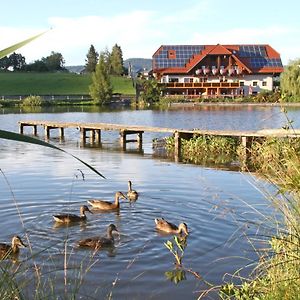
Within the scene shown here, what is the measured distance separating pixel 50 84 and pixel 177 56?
864 inches

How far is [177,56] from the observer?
89.6 meters

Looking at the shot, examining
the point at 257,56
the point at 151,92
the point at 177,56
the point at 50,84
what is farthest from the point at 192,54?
the point at 50,84

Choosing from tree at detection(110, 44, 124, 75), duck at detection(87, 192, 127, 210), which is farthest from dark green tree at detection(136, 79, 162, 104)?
duck at detection(87, 192, 127, 210)

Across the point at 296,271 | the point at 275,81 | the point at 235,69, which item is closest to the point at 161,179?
the point at 296,271

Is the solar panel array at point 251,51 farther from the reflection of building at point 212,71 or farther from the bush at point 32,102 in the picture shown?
the bush at point 32,102

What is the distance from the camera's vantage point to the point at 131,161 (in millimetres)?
20281

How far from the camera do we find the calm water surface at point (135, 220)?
7.39 metres

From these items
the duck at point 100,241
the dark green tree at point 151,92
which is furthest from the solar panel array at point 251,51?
the duck at point 100,241

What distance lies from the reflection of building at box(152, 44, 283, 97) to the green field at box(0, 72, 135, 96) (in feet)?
24.5

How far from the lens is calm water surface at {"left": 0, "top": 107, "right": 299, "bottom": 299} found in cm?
739

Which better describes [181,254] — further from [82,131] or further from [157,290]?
[82,131]

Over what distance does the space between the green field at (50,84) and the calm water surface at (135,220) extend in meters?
68.6

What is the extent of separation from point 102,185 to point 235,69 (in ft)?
244

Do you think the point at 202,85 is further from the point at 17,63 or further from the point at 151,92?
the point at 17,63
